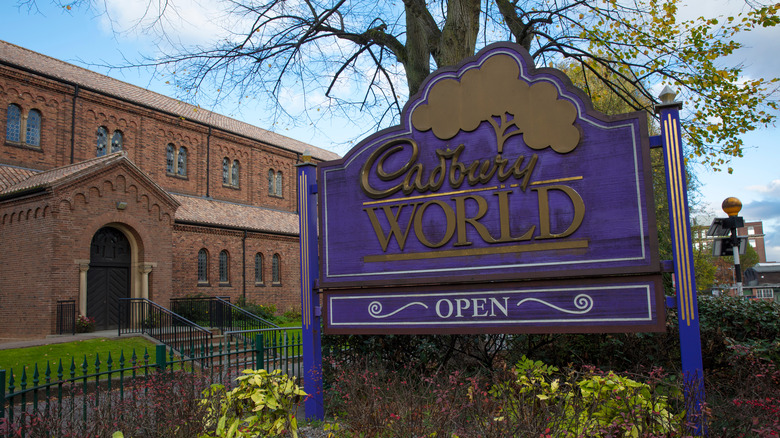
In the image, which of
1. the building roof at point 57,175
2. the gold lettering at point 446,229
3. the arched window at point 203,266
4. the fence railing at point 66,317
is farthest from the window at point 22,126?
the gold lettering at point 446,229

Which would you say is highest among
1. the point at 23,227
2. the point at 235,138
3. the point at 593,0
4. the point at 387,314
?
the point at 235,138

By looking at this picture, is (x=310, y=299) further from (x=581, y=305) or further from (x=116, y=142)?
(x=116, y=142)

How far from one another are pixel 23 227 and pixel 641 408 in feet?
63.1

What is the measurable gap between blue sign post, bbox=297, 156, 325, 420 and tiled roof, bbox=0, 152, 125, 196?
1327 cm

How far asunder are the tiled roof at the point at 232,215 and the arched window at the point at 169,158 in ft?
4.78

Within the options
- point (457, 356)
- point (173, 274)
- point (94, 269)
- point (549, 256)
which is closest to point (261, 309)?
point (173, 274)

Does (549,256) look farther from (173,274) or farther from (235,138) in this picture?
(235,138)

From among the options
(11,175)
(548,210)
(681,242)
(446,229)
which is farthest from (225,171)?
(681,242)

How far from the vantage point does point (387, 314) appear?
5902 millimetres

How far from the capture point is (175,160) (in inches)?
1031

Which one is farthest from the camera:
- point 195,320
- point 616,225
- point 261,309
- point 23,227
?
point 261,309

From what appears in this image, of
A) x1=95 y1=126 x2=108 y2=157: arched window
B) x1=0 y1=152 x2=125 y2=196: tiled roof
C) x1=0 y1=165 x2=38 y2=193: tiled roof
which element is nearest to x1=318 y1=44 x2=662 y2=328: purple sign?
x1=0 y1=152 x2=125 y2=196: tiled roof

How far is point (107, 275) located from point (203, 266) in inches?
215

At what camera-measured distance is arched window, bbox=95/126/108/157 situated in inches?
893
